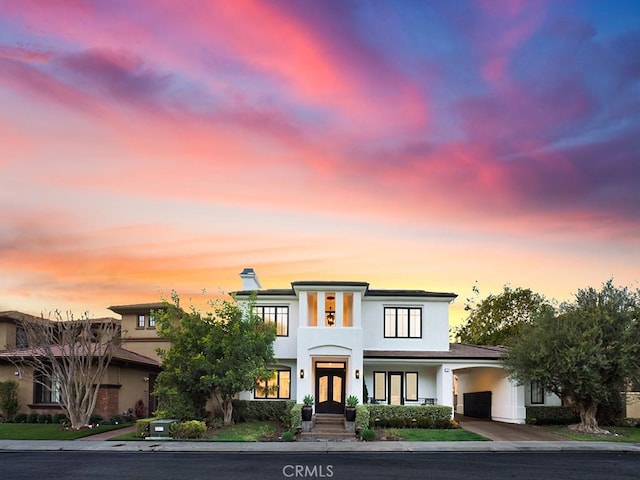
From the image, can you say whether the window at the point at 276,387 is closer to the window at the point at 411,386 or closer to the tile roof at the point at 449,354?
the tile roof at the point at 449,354

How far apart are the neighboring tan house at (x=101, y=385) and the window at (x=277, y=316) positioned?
6.71 metres

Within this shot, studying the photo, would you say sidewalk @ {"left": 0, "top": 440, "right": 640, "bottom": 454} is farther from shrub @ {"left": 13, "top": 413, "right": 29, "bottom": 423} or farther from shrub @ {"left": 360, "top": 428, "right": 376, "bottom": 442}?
shrub @ {"left": 13, "top": 413, "right": 29, "bottom": 423}

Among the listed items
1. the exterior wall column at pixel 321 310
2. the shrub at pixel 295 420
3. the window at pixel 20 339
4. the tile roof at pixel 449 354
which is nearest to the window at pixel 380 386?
the tile roof at pixel 449 354

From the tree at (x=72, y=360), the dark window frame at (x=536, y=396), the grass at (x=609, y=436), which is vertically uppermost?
the tree at (x=72, y=360)

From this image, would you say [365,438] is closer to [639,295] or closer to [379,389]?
[379,389]

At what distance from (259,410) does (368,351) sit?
6229 millimetres

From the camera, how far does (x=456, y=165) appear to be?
26.3 metres

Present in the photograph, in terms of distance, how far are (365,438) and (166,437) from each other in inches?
318

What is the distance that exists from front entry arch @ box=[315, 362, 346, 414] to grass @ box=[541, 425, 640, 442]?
9.89 meters

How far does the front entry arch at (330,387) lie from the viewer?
34844mm

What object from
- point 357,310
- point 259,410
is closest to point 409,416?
point 357,310

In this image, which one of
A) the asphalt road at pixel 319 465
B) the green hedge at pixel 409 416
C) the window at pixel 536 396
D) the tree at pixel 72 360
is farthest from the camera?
the window at pixel 536 396

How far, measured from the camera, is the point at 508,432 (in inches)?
1226

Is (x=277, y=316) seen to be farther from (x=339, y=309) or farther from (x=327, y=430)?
(x=327, y=430)
